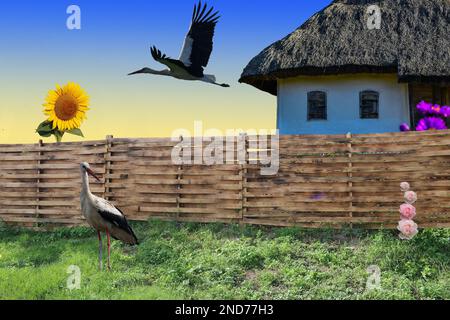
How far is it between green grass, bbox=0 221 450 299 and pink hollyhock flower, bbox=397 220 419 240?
15 cm

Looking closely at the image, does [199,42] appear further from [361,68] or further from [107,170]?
[361,68]

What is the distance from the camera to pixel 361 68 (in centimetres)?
1606

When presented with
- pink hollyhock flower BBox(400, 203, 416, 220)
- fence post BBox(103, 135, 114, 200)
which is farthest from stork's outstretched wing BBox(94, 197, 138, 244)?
pink hollyhock flower BBox(400, 203, 416, 220)

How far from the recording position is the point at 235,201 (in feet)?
37.9

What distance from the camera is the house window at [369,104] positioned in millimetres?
16745

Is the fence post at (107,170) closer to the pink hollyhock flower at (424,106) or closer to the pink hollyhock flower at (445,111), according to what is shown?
the pink hollyhock flower at (424,106)

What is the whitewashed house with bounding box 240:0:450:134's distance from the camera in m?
16.0

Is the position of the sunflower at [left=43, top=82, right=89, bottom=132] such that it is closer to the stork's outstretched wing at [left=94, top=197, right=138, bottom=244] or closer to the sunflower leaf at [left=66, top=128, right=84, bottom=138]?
the sunflower leaf at [left=66, top=128, right=84, bottom=138]

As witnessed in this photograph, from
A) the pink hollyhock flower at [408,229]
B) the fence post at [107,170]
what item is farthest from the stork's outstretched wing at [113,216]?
the pink hollyhock flower at [408,229]

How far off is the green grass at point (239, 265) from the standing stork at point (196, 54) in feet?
9.64

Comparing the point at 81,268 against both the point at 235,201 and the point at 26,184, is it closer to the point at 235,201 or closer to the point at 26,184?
the point at 235,201

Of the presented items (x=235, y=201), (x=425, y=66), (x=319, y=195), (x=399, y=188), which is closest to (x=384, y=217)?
(x=399, y=188)

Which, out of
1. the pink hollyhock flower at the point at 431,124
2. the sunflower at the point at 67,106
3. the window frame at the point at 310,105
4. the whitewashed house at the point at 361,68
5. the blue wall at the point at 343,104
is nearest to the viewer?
the sunflower at the point at 67,106

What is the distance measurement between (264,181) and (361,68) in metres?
6.44
